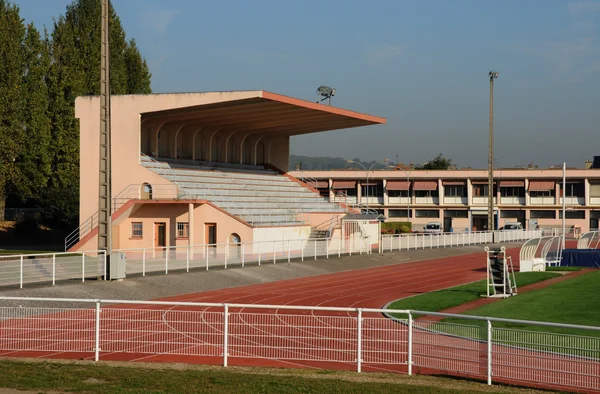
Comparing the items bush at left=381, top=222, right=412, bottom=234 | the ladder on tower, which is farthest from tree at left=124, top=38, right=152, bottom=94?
the ladder on tower

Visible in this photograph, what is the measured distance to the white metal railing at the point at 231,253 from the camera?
30156 millimetres

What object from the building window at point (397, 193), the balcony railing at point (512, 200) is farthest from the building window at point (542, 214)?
the building window at point (397, 193)

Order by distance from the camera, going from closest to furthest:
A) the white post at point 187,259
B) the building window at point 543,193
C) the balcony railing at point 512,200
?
the white post at point 187,259 → the building window at point 543,193 → the balcony railing at point 512,200

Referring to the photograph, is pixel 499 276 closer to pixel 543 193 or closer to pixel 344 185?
pixel 543 193

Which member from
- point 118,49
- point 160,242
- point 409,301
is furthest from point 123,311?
point 118,49

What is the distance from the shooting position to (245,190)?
4962 centimetres

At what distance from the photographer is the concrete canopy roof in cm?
4206

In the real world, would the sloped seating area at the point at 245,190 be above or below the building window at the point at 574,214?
above

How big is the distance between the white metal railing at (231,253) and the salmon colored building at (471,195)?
3804 centimetres

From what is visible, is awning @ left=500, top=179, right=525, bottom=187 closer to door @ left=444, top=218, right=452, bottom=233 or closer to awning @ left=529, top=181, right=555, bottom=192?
awning @ left=529, top=181, right=555, bottom=192

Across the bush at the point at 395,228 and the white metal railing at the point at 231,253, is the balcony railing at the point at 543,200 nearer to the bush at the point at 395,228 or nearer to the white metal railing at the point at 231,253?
the bush at the point at 395,228

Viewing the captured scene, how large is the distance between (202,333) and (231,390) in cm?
369

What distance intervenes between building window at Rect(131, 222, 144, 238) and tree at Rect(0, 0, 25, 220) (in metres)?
14.3

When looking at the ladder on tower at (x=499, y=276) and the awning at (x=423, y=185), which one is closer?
the ladder on tower at (x=499, y=276)
